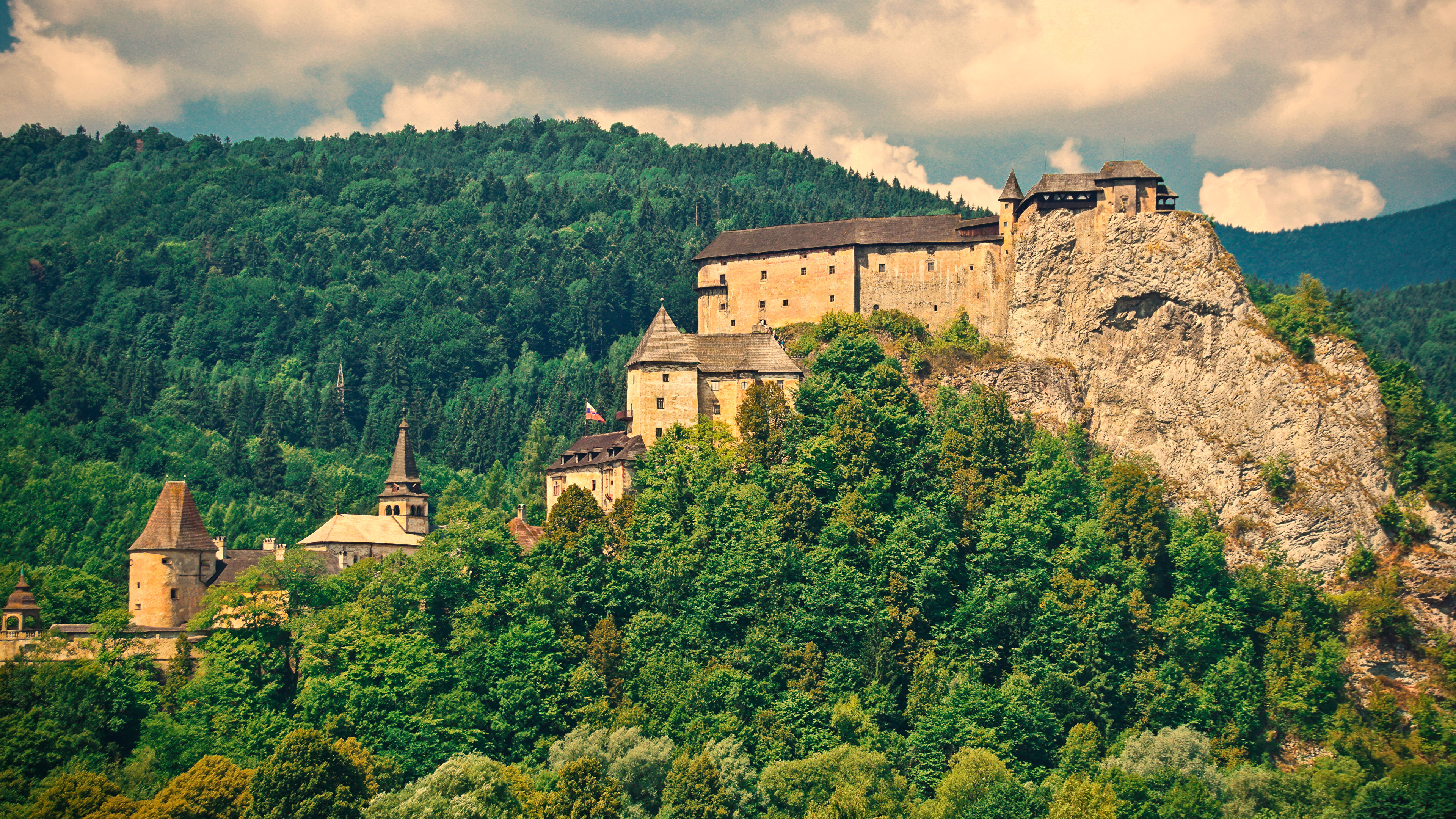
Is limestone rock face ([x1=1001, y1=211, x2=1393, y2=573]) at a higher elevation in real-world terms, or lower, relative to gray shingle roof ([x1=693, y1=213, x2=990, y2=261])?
lower

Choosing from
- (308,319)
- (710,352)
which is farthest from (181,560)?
(308,319)

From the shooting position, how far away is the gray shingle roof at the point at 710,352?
73062 mm

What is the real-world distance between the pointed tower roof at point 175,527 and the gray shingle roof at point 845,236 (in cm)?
3195

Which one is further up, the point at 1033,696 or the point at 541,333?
the point at 541,333

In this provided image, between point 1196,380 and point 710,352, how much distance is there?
23.6 m

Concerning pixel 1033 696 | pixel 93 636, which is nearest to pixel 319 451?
pixel 93 636

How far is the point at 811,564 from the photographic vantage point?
210ft

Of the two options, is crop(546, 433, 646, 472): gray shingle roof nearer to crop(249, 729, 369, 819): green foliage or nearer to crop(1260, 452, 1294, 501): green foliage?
crop(249, 729, 369, 819): green foliage

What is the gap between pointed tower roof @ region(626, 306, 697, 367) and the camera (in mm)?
72875

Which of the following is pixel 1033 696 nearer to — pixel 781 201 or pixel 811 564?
pixel 811 564

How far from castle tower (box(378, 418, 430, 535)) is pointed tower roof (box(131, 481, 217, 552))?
11816mm

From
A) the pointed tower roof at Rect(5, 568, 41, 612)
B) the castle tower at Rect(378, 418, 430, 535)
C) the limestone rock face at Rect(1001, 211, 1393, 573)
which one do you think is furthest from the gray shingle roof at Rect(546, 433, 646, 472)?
the pointed tower roof at Rect(5, 568, 41, 612)

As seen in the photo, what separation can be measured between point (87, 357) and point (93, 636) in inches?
2502

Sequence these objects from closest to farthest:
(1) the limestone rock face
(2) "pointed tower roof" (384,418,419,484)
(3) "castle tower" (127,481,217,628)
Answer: (3) "castle tower" (127,481,217,628)
(1) the limestone rock face
(2) "pointed tower roof" (384,418,419,484)
